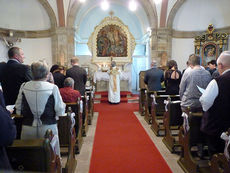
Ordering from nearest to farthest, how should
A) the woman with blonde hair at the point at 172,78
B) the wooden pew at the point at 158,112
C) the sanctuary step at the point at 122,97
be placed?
the woman with blonde hair at the point at 172,78
the wooden pew at the point at 158,112
the sanctuary step at the point at 122,97

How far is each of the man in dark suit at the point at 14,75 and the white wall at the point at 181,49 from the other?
10.1 metres

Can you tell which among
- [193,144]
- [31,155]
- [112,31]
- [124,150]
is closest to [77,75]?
[124,150]

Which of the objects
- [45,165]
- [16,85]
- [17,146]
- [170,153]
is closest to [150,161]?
[170,153]

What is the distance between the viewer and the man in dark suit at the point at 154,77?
5.68 metres

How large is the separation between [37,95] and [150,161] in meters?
2.35

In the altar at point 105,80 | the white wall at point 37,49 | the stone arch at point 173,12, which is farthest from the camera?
the white wall at point 37,49

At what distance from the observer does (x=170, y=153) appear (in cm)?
381

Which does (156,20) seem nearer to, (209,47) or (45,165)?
(209,47)

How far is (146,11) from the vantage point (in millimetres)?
11289

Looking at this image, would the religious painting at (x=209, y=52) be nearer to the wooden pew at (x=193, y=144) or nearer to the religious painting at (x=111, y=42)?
the religious painting at (x=111, y=42)

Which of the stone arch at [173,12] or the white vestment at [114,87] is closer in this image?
the white vestment at [114,87]

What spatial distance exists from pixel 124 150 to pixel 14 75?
2509mm

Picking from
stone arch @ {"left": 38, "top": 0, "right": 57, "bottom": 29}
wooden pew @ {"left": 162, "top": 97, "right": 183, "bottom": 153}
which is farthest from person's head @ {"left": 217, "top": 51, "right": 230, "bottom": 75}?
stone arch @ {"left": 38, "top": 0, "right": 57, "bottom": 29}

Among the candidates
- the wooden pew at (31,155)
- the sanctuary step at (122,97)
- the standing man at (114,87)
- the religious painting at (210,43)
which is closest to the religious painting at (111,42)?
the sanctuary step at (122,97)
